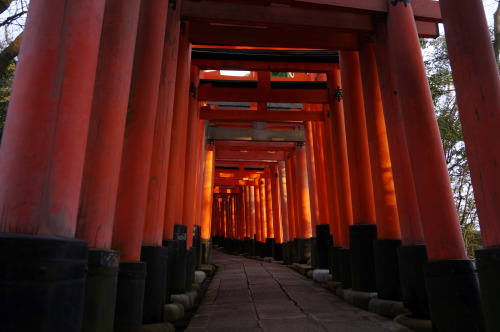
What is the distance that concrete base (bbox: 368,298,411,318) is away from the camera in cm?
470

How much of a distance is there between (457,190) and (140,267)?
11.8 m

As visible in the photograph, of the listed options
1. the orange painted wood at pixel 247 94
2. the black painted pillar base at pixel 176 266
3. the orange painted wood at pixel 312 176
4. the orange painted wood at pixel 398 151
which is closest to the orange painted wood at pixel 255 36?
the orange painted wood at pixel 398 151

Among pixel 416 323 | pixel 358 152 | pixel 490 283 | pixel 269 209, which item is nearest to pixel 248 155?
pixel 269 209

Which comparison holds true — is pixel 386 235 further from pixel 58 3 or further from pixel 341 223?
pixel 58 3

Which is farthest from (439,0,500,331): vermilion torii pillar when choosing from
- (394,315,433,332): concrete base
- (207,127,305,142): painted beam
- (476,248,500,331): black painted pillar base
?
(207,127,305,142): painted beam

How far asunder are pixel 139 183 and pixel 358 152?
3967 mm

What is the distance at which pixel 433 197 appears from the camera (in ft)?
12.8

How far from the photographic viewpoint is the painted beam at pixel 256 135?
13800 millimetres

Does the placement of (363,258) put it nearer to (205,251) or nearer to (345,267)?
(345,267)

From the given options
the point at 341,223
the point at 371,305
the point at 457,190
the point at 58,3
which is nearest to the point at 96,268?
the point at 58,3

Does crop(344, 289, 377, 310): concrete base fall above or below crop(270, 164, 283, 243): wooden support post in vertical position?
below

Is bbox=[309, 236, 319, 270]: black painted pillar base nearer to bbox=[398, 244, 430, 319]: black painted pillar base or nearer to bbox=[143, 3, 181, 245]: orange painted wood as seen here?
bbox=[398, 244, 430, 319]: black painted pillar base

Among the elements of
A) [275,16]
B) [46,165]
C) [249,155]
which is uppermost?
[249,155]

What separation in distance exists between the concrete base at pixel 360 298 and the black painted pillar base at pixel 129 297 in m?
3.63
